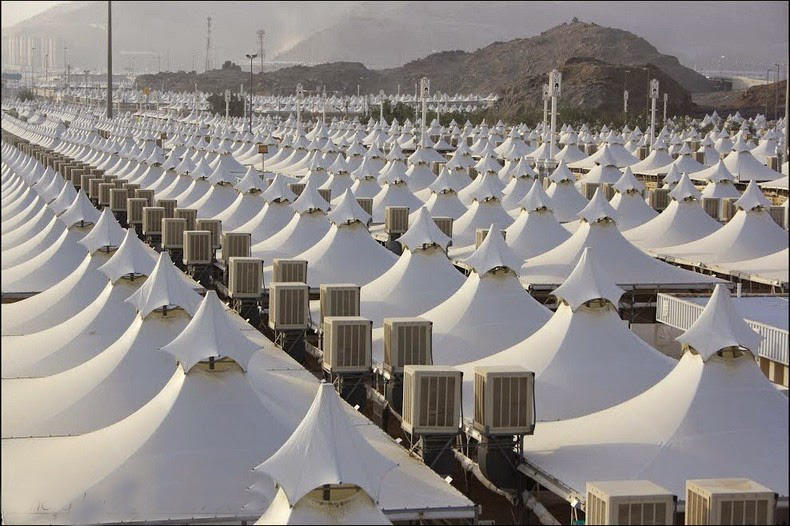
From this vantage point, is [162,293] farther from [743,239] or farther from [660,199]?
[660,199]

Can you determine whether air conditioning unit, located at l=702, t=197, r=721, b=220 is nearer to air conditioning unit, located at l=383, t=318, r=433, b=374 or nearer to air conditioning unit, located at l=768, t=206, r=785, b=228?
air conditioning unit, located at l=768, t=206, r=785, b=228

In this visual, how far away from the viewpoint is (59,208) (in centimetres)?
3816

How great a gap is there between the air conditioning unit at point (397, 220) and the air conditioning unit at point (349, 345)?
64.9 feet

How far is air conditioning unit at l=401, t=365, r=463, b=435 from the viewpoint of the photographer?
19.3 meters

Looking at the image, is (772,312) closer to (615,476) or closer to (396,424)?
(396,424)

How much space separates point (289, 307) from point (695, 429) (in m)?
10.5

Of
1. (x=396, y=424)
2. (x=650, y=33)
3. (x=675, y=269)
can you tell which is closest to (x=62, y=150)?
(x=675, y=269)

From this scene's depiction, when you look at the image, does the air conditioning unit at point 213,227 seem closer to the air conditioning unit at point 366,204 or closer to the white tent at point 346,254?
the white tent at point 346,254

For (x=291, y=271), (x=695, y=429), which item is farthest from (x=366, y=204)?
(x=695, y=429)

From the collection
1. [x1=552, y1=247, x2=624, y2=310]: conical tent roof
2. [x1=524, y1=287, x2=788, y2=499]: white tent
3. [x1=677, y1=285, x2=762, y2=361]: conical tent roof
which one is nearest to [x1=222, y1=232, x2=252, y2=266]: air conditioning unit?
[x1=552, y1=247, x2=624, y2=310]: conical tent roof

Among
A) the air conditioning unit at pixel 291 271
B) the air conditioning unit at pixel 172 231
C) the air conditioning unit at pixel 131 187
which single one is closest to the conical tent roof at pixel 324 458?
the air conditioning unit at pixel 291 271

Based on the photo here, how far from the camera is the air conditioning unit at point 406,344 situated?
22922mm

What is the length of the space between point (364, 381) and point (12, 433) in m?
6.32

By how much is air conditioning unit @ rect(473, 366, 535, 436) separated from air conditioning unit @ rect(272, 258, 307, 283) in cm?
1252
